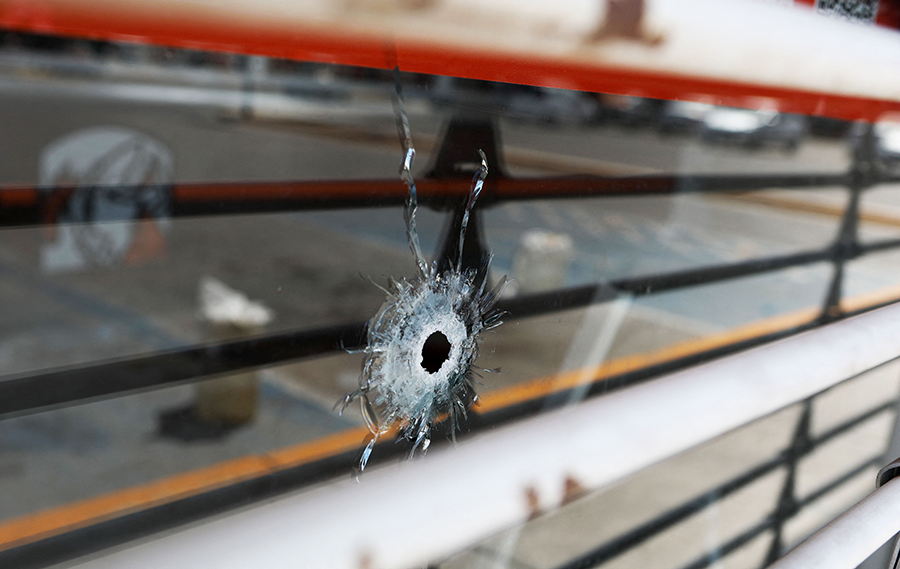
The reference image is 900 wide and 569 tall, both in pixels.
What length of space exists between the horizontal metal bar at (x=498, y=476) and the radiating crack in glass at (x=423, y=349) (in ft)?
0.66

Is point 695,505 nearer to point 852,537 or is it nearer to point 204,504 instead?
point 204,504

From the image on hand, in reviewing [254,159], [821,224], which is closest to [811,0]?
[821,224]

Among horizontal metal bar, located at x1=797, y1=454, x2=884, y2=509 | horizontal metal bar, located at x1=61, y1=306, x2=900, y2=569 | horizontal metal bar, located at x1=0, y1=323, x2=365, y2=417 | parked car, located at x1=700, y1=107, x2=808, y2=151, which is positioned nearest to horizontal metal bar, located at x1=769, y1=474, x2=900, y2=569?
horizontal metal bar, located at x1=61, y1=306, x2=900, y2=569

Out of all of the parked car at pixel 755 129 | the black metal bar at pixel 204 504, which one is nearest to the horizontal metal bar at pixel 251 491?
the black metal bar at pixel 204 504

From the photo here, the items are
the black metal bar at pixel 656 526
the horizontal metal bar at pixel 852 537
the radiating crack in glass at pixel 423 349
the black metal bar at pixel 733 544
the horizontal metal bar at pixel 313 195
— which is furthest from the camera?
the black metal bar at pixel 733 544

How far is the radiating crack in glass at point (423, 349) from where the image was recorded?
41 centimetres

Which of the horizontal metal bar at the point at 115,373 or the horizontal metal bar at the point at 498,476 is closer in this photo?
the horizontal metal bar at the point at 498,476

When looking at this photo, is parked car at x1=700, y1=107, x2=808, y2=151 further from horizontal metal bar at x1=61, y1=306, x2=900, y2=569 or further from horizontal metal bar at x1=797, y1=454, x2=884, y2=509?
horizontal metal bar at x1=61, y1=306, x2=900, y2=569

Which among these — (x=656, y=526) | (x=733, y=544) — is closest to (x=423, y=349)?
(x=656, y=526)

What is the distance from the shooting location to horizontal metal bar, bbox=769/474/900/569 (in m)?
0.24

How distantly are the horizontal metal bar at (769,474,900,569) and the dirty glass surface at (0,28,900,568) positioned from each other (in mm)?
203

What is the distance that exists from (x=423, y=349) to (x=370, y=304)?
36 cm

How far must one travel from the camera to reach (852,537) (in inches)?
10.2

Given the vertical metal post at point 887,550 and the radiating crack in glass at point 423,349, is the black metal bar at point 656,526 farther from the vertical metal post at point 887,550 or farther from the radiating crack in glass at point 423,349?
the radiating crack in glass at point 423,349
